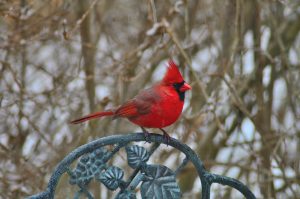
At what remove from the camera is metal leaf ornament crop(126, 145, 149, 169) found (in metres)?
2.75

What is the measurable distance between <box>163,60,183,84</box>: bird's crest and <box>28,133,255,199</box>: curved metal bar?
0.32m

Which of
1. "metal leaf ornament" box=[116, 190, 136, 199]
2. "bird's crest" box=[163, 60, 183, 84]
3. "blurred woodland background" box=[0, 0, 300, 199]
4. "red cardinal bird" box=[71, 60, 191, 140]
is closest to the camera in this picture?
"metal leaf ornament" box=[116, 190, 136, 199]

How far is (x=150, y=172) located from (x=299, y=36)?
3047 millimetres

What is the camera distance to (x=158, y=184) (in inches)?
110

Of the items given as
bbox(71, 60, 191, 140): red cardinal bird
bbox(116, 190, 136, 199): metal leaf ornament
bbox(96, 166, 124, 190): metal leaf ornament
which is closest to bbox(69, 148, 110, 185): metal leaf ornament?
bbox(96, 166, 124, 190): metal leaf ornament

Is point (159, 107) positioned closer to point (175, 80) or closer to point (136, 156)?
point (175, 80)

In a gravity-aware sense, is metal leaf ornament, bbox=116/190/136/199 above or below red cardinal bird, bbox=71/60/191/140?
below

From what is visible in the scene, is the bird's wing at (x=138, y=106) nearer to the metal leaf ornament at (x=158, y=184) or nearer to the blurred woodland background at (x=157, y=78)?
the metal leaf ornament at (x=158, y=184)

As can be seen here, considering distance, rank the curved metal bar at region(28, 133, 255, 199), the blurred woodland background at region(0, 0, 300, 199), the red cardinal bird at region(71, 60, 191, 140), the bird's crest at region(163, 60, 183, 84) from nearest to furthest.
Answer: the curved metal bar at region(28, 133, 255, 199) → the bird's crest at region(163, 60, 183, 84) → the red cardinal bird at region(71, 60, 191, 140) → the blurred woodland background at region(0, 0, 300, 199)

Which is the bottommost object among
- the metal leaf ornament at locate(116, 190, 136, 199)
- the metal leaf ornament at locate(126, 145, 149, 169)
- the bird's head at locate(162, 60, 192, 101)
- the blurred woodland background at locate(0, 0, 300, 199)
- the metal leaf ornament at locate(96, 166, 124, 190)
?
the metal leaf ornament at locate(116, 190, 136, 199)

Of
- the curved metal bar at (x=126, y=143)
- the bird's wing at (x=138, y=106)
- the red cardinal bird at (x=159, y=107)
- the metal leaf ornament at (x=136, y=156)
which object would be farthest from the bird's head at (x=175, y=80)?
the metal leaf ornament at (x=136, y=156)

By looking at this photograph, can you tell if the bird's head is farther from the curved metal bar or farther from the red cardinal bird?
the curved metal bar

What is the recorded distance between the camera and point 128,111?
3.33m

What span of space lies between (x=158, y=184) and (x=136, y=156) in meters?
0.15
